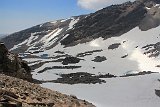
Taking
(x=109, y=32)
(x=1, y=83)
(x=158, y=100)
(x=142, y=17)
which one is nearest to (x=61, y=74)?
(x=158, y=100)

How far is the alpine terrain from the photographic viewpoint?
57250 millimetres

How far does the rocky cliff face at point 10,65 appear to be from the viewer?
115 ft

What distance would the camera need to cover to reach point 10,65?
35.7 meters

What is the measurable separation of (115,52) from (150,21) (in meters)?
38.0

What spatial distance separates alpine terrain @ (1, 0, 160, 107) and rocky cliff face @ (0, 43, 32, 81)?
40.0ft

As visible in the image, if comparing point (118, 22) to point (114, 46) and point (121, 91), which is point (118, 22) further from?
point (121, 91)

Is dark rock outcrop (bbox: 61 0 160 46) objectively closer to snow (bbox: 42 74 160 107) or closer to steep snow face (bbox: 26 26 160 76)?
steep snow face (bbox: 26 26 160 76)

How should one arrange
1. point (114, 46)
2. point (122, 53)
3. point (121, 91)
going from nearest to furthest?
point (121, 91), point (122, 53), point (114, 46)

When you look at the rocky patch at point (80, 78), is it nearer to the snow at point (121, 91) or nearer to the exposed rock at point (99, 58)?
the snow at point (121, 91)

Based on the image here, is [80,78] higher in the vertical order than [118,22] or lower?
lower

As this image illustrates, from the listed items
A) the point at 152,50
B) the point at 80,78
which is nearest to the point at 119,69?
the point at 80,78

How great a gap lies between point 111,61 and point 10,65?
71764 millimetres

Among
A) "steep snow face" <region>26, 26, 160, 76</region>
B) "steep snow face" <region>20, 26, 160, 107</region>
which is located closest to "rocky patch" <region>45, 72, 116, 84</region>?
"steep snow face" <region>20, 26, 160, 107</region>

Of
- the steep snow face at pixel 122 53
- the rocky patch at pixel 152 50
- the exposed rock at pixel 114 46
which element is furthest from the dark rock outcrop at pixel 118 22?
the rocky patch at pixel 152 50
